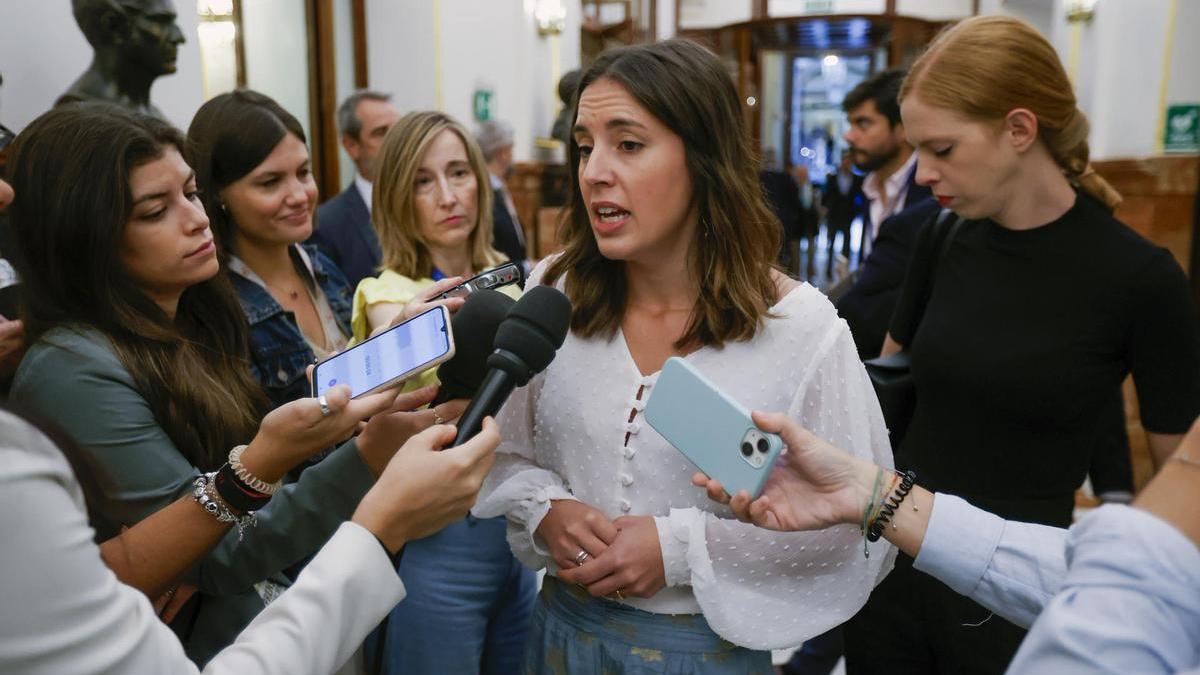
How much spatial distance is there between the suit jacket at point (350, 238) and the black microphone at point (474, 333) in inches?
91.5

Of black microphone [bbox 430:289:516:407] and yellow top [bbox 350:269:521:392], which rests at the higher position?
black microphone [bbox 430:289:516:407]

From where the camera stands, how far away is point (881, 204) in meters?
3.60

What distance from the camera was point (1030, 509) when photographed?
1702 mm

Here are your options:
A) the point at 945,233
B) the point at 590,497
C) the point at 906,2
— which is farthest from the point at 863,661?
the point at 906,2

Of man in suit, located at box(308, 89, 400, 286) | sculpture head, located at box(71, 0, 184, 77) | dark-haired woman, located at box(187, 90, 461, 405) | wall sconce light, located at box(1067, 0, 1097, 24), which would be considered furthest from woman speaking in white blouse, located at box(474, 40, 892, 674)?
wall sconce light, located at box(1067, 0, 1097, 24)

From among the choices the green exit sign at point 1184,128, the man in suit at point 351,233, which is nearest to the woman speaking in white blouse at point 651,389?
the man in suit at point 351,233

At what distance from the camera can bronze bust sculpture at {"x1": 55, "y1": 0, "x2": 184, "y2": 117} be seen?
2.71m

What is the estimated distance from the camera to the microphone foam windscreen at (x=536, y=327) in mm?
1127

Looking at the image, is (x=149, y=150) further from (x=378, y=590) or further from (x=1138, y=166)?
(x=1138, y=166)

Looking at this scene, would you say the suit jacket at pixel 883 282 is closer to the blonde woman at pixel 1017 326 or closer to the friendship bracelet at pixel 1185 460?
the blonde woman at pixel 1017 326

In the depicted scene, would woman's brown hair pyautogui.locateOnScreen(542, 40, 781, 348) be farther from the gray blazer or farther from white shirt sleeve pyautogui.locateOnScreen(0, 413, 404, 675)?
white shirt sleeve pyautogui.locateOnScreen(0, 413, 404, 675)

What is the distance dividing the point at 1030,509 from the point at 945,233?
0.63 m

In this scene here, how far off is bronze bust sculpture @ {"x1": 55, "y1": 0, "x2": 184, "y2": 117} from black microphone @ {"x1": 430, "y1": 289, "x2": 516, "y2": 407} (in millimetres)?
1952

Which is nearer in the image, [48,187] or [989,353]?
[48,187]
